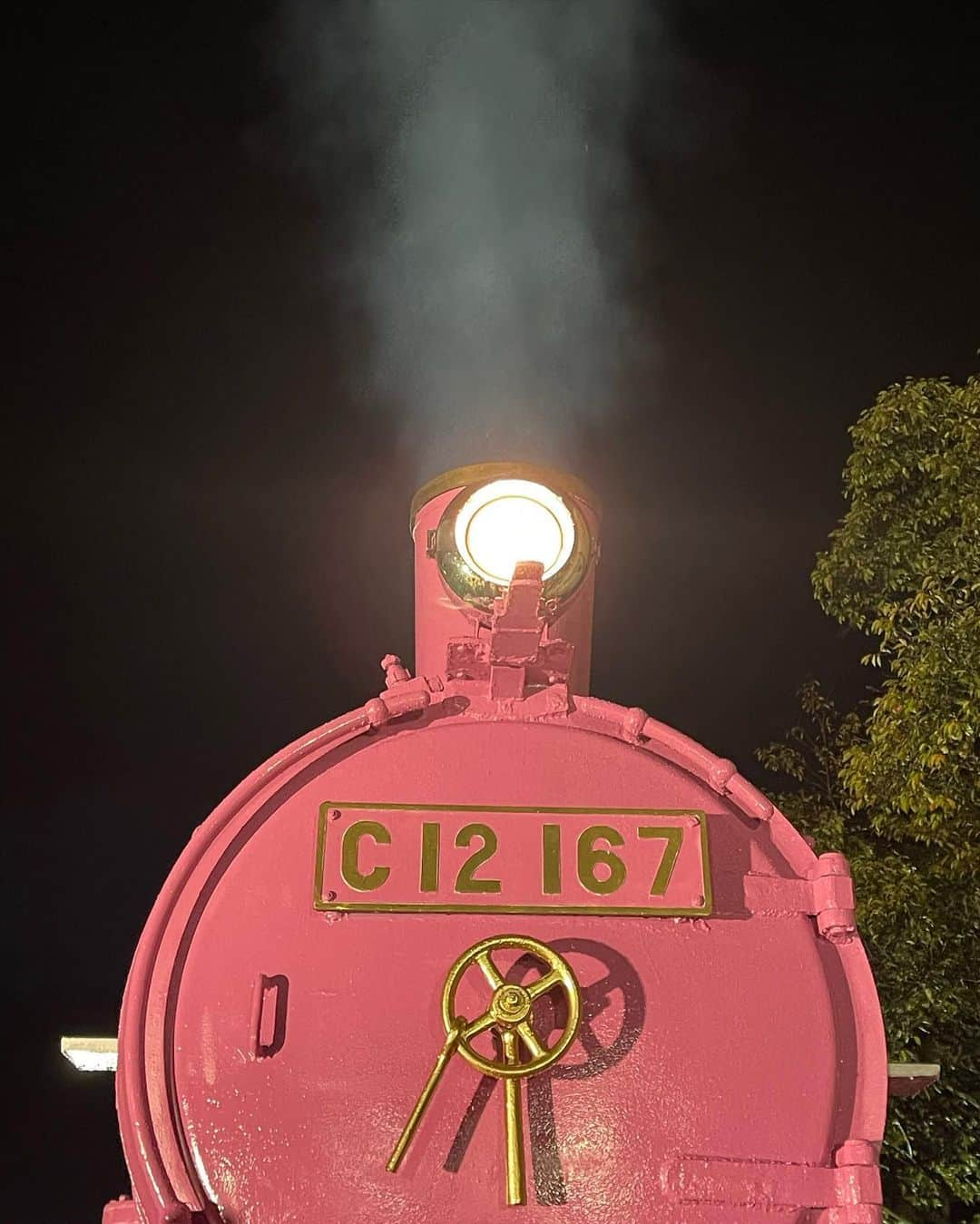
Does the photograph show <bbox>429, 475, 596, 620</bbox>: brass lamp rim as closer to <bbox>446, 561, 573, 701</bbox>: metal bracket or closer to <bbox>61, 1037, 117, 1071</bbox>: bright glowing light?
<bbox>446, 561, 573, 701</bbox>: metal bracket

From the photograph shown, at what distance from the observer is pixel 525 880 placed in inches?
90.8

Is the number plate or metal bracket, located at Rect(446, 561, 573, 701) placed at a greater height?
metal bracket, located at Rect(446, 561, 573, 701)

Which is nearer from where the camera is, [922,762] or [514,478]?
[514,478]

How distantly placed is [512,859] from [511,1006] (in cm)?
36

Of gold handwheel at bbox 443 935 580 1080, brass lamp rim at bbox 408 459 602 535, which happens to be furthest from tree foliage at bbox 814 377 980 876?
gold handwheel at bbox 443 935 580 1080

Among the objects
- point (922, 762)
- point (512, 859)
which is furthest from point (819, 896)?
point (922, 762)

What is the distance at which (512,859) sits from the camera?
2.33 meters

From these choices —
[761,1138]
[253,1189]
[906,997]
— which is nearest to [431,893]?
[253,1189]

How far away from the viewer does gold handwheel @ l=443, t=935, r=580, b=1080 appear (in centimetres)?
196

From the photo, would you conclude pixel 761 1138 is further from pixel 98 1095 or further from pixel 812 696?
pixel 98 1095

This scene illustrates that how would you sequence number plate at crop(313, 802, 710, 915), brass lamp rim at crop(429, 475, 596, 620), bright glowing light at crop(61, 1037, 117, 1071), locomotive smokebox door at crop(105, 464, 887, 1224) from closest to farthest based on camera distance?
locomotive smokebox door at crop(105, 464, 887, 1224), number plate at crop(313, 802, 710, 915), bright glowing light at crop(61, 1037, 117, 1071), brass lamp rim at crop(429, 475, 596, 620)

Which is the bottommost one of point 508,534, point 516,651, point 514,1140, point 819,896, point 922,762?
point 514,1140

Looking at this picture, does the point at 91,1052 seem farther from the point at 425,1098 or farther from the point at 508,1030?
the point at 508,1030

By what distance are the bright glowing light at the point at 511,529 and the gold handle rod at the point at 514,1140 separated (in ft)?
3.80
